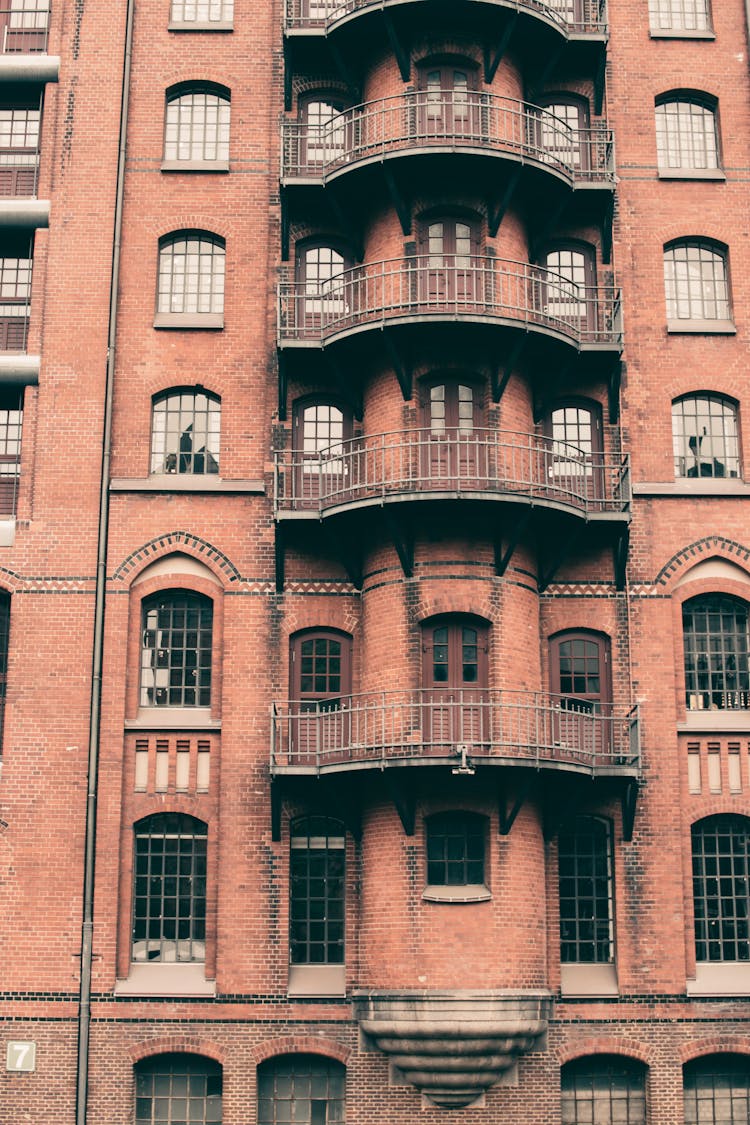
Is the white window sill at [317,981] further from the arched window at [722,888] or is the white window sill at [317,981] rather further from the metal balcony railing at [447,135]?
the metal balcony railing at [447,135]

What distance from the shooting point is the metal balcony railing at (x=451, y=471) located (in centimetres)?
2533

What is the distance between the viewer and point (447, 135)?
85.5 ft

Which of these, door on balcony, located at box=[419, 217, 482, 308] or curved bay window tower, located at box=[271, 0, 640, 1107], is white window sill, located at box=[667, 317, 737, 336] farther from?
door on balcony, located at box=[419, 217, 482, 308]

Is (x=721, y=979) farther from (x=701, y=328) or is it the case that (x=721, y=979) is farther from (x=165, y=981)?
(x=701, y=328)

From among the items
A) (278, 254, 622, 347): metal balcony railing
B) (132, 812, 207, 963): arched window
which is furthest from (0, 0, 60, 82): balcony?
(132, 812, 207, 963): arched window

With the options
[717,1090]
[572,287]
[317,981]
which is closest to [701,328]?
[572,287]

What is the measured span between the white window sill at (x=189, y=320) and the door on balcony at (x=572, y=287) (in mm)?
6016

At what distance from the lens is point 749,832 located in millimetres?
26328

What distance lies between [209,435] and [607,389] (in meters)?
7.34

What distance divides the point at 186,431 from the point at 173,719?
5314 mm

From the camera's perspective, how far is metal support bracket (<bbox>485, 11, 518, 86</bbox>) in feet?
88.6

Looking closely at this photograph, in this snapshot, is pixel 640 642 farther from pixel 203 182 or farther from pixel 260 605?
pixel 203 182

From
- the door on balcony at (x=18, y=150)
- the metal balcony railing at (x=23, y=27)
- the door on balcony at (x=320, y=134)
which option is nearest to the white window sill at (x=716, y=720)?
the door on balcony at (x=320, y=134)

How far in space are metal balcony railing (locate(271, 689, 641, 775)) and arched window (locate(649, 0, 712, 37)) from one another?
44.8 feet
